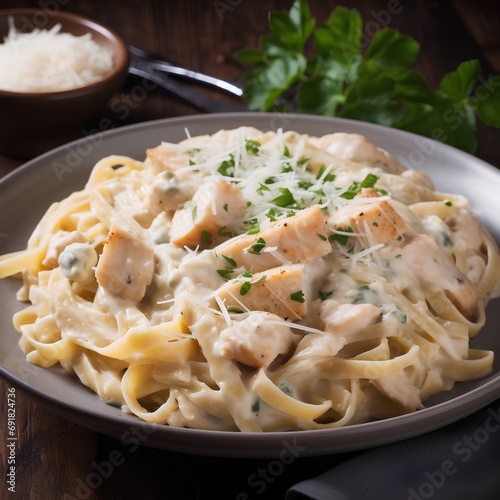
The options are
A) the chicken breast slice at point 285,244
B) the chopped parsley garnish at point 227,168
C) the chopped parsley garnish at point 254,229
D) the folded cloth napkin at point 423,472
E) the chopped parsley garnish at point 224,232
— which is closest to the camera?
the folded cloth napkin at point 423,472

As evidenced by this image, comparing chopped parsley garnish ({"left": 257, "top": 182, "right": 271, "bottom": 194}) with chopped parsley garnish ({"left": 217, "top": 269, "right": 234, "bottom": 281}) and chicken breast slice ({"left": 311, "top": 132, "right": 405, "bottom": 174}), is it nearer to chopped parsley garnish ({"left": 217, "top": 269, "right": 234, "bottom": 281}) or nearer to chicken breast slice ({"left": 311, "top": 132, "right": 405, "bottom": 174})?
chopped parsley garnish ({"left": 217, "top": 269, "right": 234, "bottom": 281})

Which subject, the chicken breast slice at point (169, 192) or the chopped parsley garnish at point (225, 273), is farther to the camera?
the chicken breast slice at point (169, 192)

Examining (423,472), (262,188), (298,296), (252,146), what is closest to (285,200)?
(262,188)

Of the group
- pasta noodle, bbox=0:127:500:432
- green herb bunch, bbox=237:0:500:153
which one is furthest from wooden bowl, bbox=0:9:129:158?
pasta noodle, bbox=0:127:500:432

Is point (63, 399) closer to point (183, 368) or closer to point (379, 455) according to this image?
point (183, 368)

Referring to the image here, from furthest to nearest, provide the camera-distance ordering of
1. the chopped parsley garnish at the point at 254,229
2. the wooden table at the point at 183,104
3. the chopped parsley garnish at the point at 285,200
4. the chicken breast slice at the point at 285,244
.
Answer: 1. the chopped parsley garnish at the point at 285,200
2. the chopped parsley garnish at the point at 254,229
3. the chicken breast slice at the point at 285,244
4. the wooden table at the point at 183,104

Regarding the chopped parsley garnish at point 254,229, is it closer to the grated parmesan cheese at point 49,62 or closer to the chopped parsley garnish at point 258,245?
the chopped parsley garnish at point 258,245

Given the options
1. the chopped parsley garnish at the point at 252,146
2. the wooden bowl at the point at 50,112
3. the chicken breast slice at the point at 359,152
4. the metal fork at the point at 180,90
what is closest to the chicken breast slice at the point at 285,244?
the chopped parsley garnish at the point at 252,146
